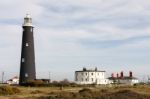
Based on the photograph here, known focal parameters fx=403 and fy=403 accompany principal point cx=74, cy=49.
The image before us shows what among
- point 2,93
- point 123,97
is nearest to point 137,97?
point 123,97

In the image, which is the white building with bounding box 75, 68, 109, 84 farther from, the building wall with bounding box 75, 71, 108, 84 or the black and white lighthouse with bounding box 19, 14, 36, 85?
the black and white lighthouse with bounding box 19, 14, 36, 85

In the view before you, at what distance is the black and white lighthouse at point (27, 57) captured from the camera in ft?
261

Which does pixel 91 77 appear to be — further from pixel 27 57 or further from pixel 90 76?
pixel 27 57

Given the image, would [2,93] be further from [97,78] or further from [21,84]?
[97,78]

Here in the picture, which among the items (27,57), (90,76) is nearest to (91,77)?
(90,76)

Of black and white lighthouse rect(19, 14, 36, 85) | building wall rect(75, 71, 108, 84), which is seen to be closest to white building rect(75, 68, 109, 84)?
building wall rect(75, 71, 108, 84)

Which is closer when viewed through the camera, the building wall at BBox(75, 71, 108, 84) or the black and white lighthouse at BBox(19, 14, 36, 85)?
the black and white lighthouse at BBox(19, 14, 36, 85)

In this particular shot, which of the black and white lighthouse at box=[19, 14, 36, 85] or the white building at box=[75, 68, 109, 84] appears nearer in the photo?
the black and white lighthouse at box=[19, 14, 36, 85]

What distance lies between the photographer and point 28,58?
79.8 metres

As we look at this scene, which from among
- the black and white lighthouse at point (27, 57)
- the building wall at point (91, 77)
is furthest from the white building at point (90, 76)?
the black and white lighthouse at point (27, 57)

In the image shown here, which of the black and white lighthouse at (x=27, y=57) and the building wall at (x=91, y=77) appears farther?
the building wall at (x=91, y=77)

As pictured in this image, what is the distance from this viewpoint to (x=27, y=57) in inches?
3142

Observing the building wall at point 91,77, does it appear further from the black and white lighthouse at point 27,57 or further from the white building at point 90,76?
the black and white lighthouse at point 27,57

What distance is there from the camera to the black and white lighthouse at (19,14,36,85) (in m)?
79.7
